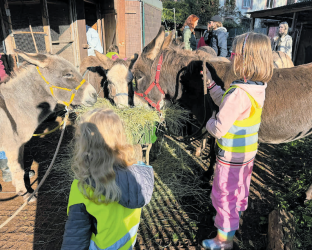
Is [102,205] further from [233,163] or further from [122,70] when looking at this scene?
[122,70]

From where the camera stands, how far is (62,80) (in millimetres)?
3357

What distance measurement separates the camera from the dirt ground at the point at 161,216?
258 cm

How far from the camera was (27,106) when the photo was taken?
10.3 feet

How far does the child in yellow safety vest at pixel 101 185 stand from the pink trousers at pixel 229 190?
1.04 meters

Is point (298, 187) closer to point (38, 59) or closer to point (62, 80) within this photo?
point (62, 80)

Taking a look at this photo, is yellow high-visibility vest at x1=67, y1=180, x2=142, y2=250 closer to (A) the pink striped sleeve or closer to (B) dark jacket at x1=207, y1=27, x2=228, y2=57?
(A) the pink striped sleeve

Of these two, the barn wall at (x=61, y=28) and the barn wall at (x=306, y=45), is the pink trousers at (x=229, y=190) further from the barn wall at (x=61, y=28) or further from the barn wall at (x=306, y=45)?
the barn wall at (x=306, y=45)

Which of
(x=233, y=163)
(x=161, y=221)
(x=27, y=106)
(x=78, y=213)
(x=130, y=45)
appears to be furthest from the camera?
(x=130, y=45)

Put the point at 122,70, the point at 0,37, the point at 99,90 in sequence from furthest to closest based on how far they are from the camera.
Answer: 1. the point at 0,37
2. the point at 99,90
3. the point at 122,70

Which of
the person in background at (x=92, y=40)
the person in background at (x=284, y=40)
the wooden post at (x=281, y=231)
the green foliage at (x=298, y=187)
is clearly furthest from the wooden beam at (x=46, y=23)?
the person in background at (x=284, y=40)

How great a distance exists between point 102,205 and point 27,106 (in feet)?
8.03

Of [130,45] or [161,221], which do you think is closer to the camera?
[161,221]

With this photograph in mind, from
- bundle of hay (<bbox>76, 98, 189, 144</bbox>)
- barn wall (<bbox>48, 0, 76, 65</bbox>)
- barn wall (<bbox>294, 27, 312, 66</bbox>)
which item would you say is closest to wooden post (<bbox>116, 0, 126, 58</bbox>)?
barn wall (<bbox>48, 0, 76, 65</bbox>)

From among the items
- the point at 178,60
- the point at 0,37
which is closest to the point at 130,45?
the point at 0,37
